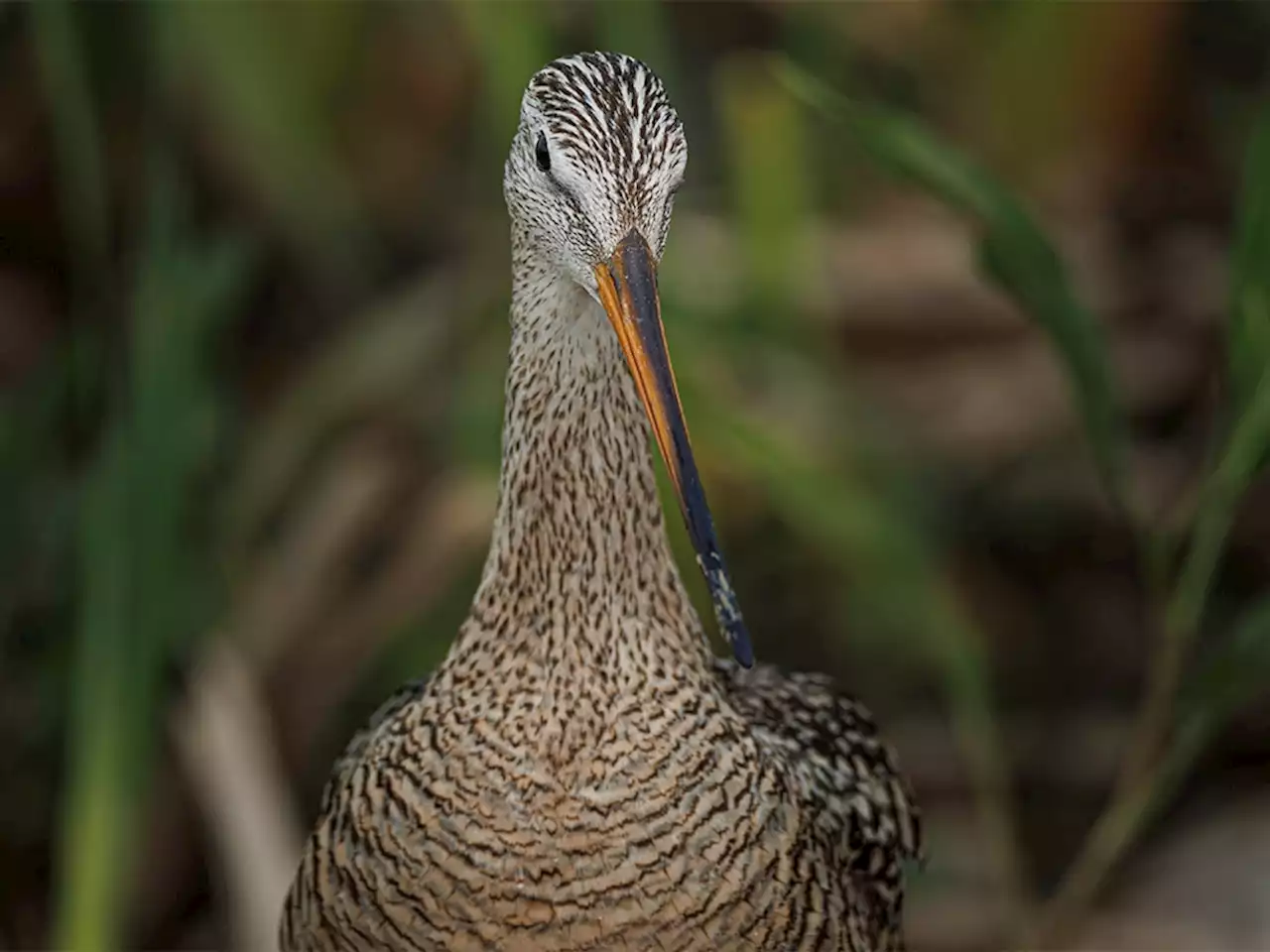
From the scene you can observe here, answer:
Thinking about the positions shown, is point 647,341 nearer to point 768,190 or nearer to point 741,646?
point 741,646

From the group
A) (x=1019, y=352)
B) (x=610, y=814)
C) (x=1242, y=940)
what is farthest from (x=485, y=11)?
(x=1242, y=940)

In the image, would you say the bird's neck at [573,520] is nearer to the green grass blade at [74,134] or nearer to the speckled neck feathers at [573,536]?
the speckled neck feathers at [573,536]

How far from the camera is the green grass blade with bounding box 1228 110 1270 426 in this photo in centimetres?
238

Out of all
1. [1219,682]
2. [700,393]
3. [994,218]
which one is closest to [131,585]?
[700,393]

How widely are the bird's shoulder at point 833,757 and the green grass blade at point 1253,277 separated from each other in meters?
0.60

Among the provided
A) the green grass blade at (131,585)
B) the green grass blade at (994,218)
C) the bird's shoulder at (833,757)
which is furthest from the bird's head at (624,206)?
the green grass blade at (131,585)

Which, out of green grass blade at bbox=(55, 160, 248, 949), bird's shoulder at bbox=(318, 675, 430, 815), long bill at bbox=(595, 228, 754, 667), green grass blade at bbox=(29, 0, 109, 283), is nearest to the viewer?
long bill at bbox=(595, 228, 754, 667)

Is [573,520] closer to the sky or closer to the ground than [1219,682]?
closer to the sky

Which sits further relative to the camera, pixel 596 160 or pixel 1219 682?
pixel 1219 682

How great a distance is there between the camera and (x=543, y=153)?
1843 mm

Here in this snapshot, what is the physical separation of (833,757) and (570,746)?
0.46 m

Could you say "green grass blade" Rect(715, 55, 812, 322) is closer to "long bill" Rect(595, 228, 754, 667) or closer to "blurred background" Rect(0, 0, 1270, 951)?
"blurred background" Rect(0, 0, 1270, 951)

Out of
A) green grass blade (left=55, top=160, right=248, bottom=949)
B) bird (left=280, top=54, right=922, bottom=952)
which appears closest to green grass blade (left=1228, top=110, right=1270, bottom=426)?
bird (left=280, top=54, right=922, bottom=952)

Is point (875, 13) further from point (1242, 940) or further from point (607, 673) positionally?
point (607, 673)
